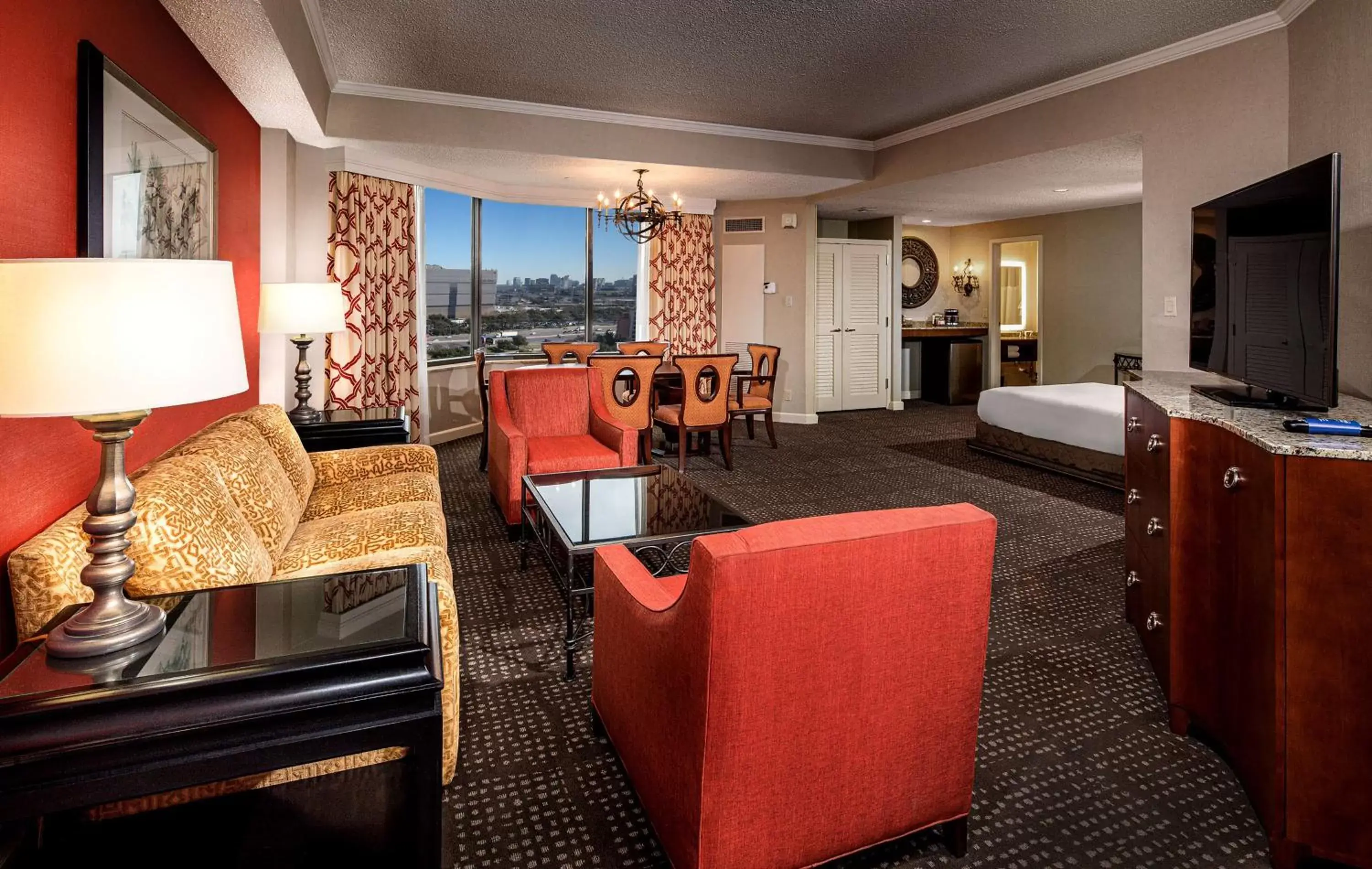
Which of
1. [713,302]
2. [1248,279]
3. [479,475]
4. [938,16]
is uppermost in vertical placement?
[938,16]

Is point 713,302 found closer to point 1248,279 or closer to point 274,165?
point 274,165

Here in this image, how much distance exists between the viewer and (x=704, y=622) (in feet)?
4.14

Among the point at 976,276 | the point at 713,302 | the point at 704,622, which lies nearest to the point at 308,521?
the point at 704,622

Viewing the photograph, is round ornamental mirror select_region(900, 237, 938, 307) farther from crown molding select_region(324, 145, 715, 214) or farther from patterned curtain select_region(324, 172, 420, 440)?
patterned curtain select_region(324, 172, 420, 440)

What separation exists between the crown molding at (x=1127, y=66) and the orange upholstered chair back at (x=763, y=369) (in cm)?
221

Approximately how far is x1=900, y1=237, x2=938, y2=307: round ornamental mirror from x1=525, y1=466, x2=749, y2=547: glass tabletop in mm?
7596

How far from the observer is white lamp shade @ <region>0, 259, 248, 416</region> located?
1.15 m

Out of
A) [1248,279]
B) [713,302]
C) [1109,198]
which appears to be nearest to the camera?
[1248,279]

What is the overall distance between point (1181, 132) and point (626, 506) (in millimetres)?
3931

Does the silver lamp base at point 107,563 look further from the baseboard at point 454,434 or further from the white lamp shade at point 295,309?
the baseboard at point 454,434

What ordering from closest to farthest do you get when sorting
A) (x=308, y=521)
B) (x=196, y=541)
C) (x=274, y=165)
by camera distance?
(x=196, y=541) < (x=308, y=521) < (x=274, y=165)

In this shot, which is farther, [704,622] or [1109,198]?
[1109,198]

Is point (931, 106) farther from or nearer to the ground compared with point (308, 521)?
farther from the ground

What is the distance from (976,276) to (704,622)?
10019 mm
